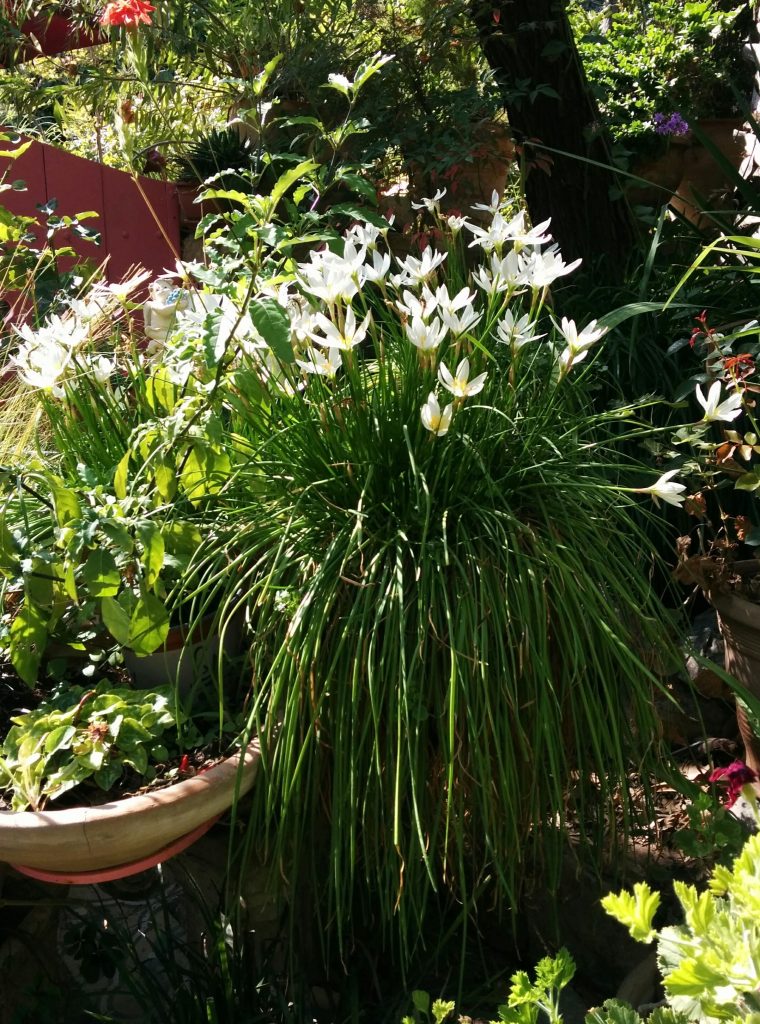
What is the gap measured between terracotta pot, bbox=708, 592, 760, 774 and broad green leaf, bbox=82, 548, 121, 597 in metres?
1.10

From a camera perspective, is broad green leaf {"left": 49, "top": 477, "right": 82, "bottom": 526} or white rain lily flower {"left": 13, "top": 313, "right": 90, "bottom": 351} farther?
white rain lily flower {"left": 13, "top": 313, "right": 90, "bottom": 351}

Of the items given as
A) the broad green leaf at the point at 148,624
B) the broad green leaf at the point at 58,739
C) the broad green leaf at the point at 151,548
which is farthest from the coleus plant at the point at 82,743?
the broad green leaf at the point at 151,548

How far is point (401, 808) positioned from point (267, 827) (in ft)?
0.65

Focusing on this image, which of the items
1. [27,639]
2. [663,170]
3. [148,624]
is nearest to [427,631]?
[148,624]

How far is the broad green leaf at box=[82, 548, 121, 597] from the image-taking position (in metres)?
1.40

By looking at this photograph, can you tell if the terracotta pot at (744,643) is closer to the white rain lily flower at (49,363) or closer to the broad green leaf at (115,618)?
the broad green leaf at (115,618)

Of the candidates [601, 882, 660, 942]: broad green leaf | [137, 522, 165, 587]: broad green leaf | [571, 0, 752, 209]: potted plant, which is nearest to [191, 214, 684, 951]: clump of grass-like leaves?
[137, 522, 165, 587]: broad green leaf

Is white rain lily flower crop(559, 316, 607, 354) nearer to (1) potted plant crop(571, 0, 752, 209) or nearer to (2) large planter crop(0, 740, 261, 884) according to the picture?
(2) large planter crop(0, 740, 261, 884)

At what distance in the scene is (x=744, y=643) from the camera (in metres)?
1.88

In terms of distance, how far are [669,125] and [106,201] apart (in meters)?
2.38

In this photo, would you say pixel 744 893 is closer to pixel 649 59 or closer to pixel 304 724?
pixel 304 724

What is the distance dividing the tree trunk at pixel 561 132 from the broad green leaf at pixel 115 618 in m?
2.25

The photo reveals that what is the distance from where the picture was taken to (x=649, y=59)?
4305 millimetres

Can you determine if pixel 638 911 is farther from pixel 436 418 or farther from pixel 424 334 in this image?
pixel 424 334
